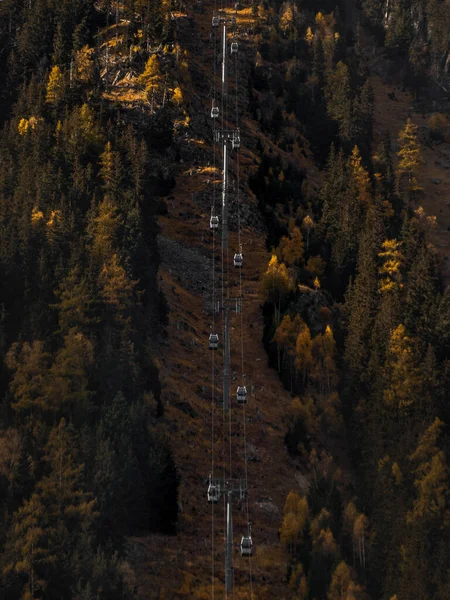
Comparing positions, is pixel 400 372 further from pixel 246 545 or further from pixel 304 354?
pixel 246 545

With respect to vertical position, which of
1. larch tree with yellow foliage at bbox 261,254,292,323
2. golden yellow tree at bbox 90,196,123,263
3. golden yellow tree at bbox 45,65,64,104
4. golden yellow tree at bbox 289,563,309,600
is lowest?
golden yellow tree at bbox 289,563,309,600

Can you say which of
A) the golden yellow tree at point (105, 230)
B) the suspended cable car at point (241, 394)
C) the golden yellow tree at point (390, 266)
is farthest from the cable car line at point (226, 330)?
the golden yellow tree at point (390, 266)

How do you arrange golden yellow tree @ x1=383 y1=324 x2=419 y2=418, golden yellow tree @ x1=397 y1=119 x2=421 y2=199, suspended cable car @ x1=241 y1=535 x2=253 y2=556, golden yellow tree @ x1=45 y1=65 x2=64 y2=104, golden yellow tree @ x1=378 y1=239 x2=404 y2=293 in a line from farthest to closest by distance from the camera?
golden yellow tree @ x1=397 y1=119 x2=421 y2=199, golden yellow tree @ x1=45 y1=65 x2=64 y2=104, golden yellow tree @ x1=378 y1=239 x2=404 y2=293, golden yellow tree @ x1=383 y1=324 x2=419 y2=418, suspended cable car @ x1=241 y1=535 x2=253 y2=556

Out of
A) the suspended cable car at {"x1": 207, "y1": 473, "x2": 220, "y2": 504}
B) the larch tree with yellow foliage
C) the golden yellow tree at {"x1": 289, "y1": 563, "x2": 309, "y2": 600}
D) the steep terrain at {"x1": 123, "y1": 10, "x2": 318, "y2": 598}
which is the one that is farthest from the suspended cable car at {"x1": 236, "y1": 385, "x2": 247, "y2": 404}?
the larch tree with yellow foliage

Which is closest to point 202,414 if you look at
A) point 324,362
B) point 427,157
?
point 324,362

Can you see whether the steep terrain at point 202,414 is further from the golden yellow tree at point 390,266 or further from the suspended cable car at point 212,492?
the golden yellow tree at point 390,266

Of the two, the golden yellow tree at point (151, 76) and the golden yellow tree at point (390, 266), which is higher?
the golden yellow tree at point (151, 76)

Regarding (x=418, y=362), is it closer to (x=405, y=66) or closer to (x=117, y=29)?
(x=117, y=29)

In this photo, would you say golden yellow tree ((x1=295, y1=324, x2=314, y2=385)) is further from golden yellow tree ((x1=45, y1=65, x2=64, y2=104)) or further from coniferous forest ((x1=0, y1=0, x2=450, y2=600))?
golden yellow tree ((x1=45, y1=65, x2=64, y2=104))
